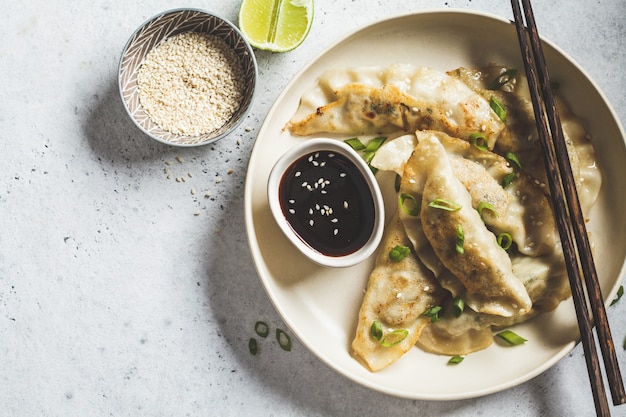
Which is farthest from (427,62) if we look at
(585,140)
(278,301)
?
(278,301)

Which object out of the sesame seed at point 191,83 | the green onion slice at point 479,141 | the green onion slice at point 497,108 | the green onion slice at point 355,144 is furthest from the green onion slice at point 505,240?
the sesame seed at point 191,83

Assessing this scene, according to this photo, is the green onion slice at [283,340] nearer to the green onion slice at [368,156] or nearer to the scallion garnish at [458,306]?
the scallion garnish at [458,306]

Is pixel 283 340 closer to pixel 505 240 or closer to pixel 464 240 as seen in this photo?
pixel 464 240

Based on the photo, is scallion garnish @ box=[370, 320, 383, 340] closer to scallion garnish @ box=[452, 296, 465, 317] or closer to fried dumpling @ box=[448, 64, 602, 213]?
scallion garnish @ box=[452, 296, 465, 317]

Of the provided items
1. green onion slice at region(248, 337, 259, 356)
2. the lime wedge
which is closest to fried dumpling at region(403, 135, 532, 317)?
the lime wedge

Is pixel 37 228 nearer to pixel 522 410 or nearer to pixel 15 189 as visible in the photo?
pixel 15 189

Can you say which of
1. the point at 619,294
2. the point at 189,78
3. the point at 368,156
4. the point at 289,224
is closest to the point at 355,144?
the point at 368,156
